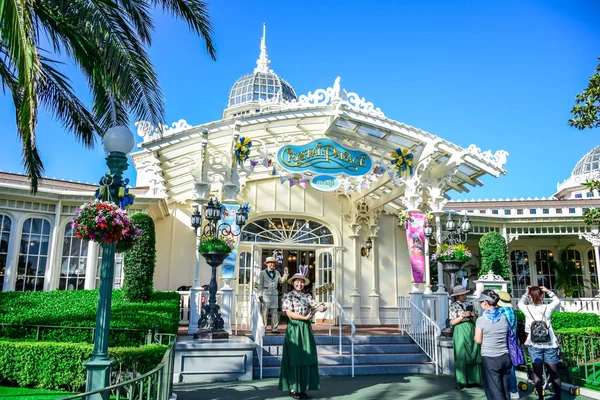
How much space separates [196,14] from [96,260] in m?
8.74

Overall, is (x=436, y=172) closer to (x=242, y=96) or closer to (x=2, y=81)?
(x=2, y=81)

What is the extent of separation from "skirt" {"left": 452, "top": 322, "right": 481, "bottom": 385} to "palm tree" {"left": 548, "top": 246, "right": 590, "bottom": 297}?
41.1 ft

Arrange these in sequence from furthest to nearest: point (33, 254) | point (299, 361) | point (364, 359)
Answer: point (33, 254) → point (364, 359) → point (299, 361)

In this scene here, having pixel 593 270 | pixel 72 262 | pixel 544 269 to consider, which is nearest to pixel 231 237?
pixel 72 262

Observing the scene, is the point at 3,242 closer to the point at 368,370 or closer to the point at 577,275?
the point at 368,370

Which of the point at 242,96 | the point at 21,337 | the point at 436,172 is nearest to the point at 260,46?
the point at 242,96

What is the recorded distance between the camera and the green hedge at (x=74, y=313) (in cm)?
764

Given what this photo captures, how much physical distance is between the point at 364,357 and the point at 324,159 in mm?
4631

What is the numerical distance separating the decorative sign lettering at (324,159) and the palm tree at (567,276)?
10945 mm

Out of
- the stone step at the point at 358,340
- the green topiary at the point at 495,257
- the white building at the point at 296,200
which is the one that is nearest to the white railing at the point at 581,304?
the green topiary at the point at 495,257

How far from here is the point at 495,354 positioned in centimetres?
536

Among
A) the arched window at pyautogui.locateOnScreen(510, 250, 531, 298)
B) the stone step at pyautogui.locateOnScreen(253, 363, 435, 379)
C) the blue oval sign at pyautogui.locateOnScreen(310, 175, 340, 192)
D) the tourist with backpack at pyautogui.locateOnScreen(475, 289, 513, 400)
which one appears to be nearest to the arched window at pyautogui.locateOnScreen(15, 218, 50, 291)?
the blue oval sign at pyautogui.locateOnScreen(310, 175, 340, 192)

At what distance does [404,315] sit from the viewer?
1041 centimetres

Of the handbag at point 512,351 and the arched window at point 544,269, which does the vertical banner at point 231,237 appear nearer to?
the handbag at point 512,351
